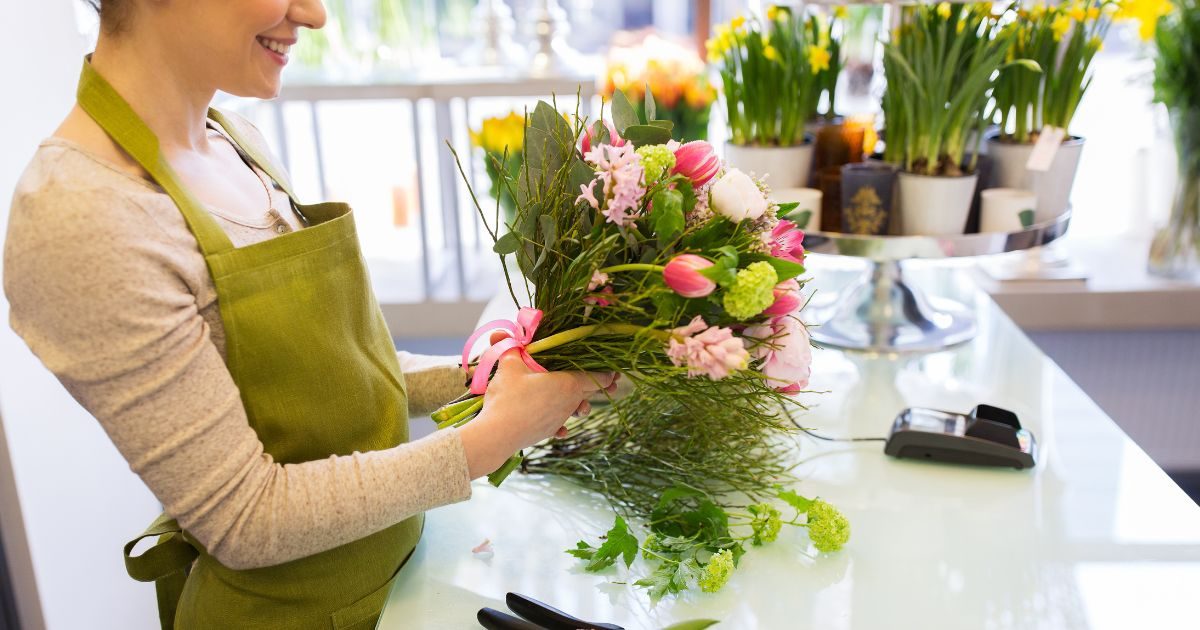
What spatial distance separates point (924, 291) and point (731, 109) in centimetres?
51

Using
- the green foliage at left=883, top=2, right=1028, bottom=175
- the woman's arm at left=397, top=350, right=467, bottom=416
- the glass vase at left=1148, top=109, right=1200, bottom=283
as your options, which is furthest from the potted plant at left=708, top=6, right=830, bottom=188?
the glass vase at left=1148, top=109, right=1200, bottom=283

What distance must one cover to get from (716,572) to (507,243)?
0.37 m

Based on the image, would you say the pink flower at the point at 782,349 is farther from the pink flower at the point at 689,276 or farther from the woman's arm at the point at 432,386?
the woman's arm at the point at 432,386

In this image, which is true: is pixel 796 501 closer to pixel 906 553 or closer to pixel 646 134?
pixel 906 553

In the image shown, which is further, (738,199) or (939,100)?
(939,100)

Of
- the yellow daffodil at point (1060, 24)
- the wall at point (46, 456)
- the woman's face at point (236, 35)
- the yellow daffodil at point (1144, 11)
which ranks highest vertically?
the yellow daffodil at point (1144, 11)

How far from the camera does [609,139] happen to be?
3.17 feet

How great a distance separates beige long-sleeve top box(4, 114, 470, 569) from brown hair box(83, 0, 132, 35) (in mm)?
116

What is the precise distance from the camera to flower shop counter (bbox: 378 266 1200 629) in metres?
0.92

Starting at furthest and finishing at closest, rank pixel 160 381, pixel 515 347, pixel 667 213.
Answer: pixel 515 347
pixel 667 213
pixel 160 381

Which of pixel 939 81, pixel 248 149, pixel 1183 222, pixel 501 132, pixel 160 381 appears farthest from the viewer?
pixel 1183 222

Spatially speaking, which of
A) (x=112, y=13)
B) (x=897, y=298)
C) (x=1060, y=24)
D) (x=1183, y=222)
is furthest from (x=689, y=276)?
(x=1183, y=222)

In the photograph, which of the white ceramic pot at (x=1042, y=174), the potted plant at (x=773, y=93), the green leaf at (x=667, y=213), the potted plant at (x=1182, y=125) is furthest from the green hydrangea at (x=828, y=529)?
the potted plant at (x=1182, y=125)

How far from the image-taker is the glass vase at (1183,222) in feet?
7.38
